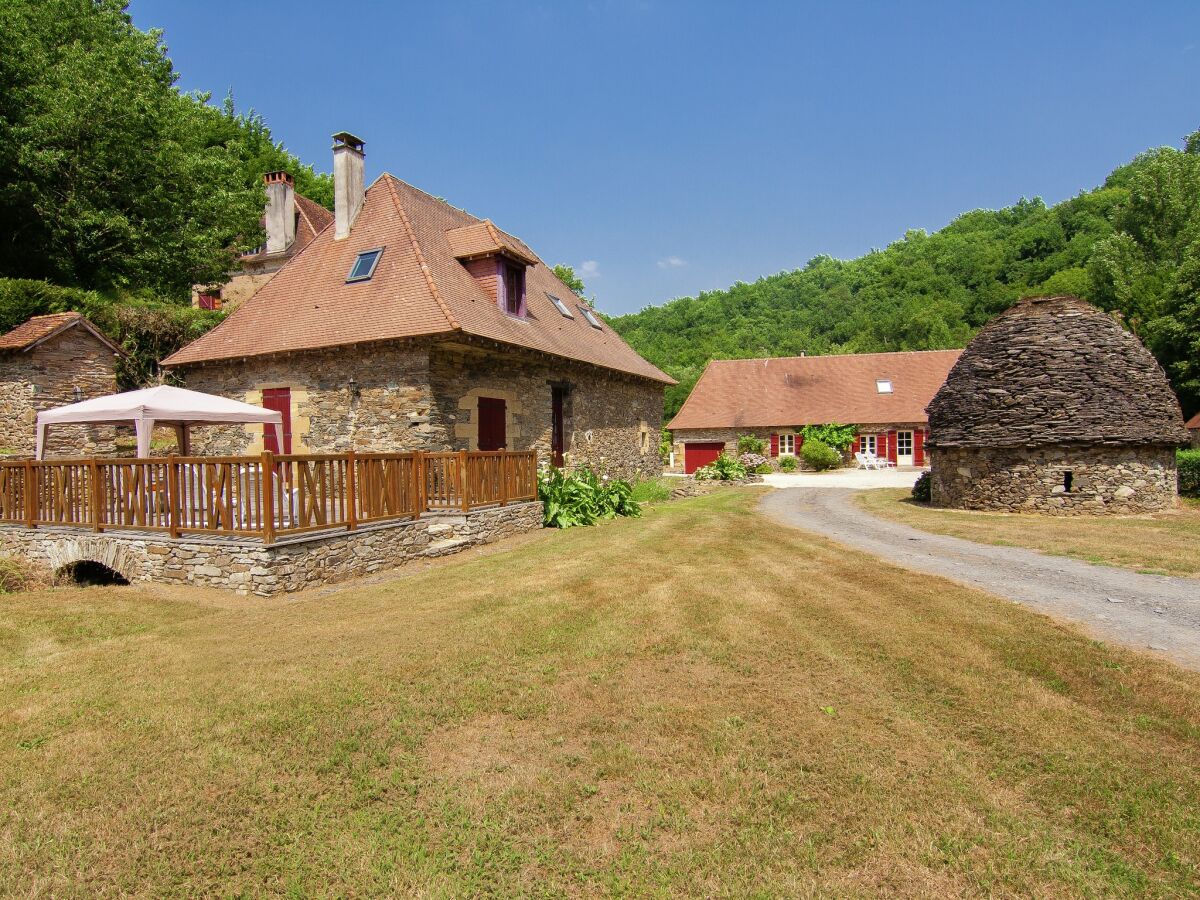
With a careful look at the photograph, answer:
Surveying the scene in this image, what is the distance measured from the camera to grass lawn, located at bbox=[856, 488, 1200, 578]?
925 cm

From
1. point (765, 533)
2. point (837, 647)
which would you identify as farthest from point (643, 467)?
point (837, 647)

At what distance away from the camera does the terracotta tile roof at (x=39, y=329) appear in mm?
14453

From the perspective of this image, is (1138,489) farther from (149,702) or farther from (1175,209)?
(1175,209)

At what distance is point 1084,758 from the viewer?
3594mm

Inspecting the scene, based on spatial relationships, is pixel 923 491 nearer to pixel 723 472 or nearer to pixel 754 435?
pixel 723 472

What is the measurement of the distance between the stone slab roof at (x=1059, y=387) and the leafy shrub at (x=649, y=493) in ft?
23.7

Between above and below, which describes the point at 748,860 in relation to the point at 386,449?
below

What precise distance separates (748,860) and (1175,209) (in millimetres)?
52057

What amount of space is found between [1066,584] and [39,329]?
65.6ft

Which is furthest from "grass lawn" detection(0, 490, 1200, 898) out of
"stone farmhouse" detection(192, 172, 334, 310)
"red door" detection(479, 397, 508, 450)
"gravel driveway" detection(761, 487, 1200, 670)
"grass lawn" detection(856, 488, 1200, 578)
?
"stone farmhouse" detection(192, 172, 334, 310)

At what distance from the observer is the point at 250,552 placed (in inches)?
303

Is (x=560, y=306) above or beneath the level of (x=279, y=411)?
above

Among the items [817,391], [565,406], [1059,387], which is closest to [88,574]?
[565,406]

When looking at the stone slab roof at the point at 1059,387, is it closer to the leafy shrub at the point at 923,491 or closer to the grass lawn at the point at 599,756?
the leafy shrub at the point at 923,491
